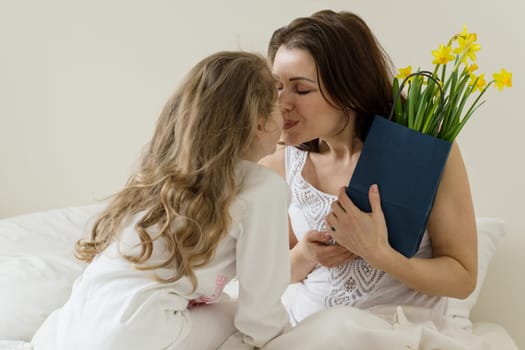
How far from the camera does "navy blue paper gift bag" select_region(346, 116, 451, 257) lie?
1.55 metres

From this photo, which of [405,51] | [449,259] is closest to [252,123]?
[449,259]

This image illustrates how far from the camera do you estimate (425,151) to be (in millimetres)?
1552

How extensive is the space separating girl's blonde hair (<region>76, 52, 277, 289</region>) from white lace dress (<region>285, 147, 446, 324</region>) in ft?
1.26

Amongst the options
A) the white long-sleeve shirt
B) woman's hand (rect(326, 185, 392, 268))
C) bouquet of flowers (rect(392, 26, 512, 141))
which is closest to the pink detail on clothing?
the white long-sleeve shirt

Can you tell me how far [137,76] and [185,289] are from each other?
1526mm

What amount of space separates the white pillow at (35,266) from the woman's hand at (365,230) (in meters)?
0.65

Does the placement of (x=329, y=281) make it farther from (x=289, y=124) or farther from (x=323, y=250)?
(x=289, y=124)

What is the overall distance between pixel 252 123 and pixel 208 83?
12 centimetres

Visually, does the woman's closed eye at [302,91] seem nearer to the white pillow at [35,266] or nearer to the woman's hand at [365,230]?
the woman's hand at [365,230]

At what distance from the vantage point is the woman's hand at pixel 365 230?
1586 millimetres

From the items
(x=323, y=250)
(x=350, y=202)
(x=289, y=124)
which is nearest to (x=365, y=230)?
(x=350, y=202)

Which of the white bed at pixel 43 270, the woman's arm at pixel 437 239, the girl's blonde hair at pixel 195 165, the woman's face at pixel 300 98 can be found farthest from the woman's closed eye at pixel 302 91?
the white bed at pixel 43 270

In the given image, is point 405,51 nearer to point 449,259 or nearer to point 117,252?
point 449,259

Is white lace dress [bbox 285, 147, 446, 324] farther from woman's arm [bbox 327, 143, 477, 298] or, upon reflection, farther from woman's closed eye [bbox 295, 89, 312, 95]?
woman's closed eye [bbox 295, 89, 312, 95]
